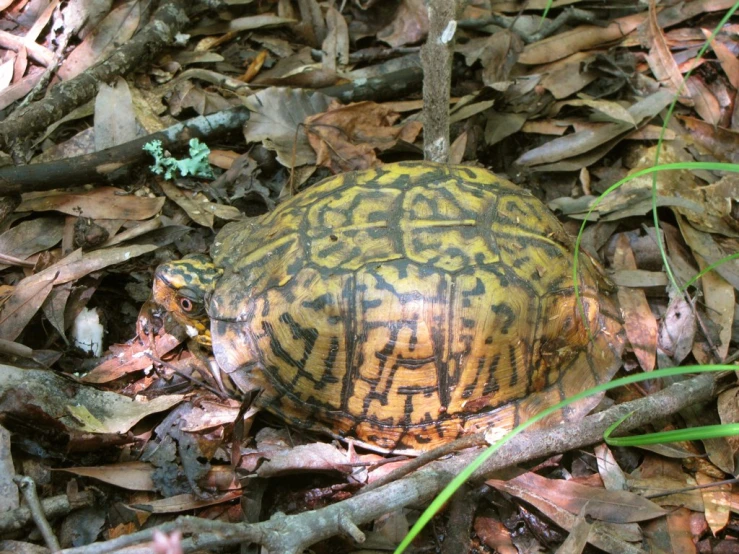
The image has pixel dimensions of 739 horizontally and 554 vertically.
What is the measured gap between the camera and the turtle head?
2.90m

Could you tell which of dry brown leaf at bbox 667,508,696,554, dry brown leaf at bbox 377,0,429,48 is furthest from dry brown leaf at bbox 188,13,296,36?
dry brown leaf at bbox 667,508,696,554

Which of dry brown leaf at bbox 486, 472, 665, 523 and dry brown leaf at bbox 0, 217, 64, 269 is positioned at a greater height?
dry brown leaf at bbox 0, 217, 64, 269

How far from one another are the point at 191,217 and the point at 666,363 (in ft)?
8.51

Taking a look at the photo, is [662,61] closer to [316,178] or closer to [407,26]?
[407,26]

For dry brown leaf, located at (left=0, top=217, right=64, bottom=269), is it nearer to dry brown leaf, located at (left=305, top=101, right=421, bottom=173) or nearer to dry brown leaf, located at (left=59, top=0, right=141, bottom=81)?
dry brown leaf, located at (left=59, top=0, right=141, bottom=81)

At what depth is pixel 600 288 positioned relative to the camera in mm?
3086

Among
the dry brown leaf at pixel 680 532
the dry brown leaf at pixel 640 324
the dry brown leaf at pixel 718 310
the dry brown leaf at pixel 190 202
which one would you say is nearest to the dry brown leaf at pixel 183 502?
the dry brown leaf at pixel 190 202

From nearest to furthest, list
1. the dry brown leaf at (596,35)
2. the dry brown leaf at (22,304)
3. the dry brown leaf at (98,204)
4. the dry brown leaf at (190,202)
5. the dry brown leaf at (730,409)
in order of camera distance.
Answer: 1. the dry brown leaf at (730,409)
2. the dry brown leaf at (22,304)
3. the dry brown leaf at (98,204)
4. the dry brown leaf at (190,202)
5. the dry brown leaf at (596,35)

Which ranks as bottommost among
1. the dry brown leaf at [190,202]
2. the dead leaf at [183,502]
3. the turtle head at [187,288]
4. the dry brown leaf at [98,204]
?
the dead leaf at [183,502]

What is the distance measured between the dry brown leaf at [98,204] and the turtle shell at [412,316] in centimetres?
85

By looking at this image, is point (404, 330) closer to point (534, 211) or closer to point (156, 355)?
point (534, 211)

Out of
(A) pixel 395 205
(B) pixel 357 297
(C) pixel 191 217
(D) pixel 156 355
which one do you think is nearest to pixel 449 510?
(B) pixel 357 297

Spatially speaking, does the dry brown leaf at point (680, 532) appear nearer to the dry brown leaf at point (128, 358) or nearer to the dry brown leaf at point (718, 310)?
the dry brown leaf at point (718, 310)

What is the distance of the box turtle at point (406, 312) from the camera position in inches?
103
